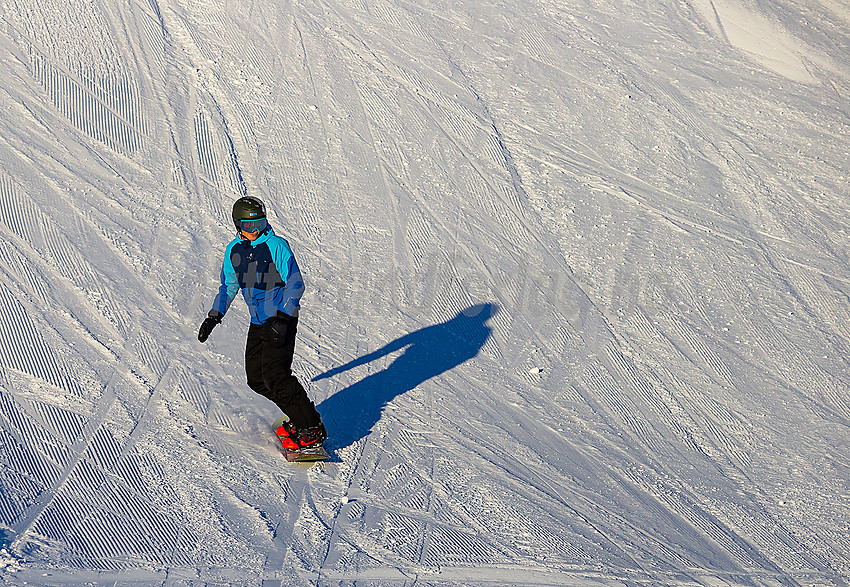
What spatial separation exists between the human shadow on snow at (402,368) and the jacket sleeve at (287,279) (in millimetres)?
1204

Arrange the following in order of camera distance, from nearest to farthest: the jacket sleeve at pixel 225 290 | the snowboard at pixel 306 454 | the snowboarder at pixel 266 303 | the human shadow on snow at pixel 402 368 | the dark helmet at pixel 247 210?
the dark helmet at pixel 247 210, the snowboarder at pixel 266 303, the jacket sleeve at pixel 225 290, the snowboard at pixel 306 454, the human shadow on snow at pixel 402 368

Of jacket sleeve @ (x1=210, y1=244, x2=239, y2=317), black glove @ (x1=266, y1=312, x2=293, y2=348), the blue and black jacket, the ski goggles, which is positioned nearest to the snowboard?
black glove @ (x1=266, y1=312, x2=293, y2=348)

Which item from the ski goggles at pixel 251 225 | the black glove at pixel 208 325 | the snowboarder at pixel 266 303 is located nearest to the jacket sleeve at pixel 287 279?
the snowboarder at pixel 266 303

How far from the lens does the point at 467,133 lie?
9.90 meters

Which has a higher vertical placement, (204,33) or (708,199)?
(708,199)

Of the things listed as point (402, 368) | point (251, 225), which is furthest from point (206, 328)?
point (402, 368)

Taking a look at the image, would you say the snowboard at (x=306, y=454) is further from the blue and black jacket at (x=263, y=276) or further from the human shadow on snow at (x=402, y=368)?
the blue and black jacket at (x=263, y=276)

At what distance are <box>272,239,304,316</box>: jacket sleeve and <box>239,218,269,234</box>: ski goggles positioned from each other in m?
0.16

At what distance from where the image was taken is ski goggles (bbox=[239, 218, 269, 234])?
4.64 metres

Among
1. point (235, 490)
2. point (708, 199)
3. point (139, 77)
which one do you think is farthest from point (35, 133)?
point (708, 199)

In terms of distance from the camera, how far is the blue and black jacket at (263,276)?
4758mm

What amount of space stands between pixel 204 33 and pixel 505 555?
8.37 metres

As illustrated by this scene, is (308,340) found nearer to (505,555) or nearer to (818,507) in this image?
(505,555)

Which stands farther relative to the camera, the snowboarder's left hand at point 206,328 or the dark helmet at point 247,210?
the snowboarder's left hand at point 206,328
